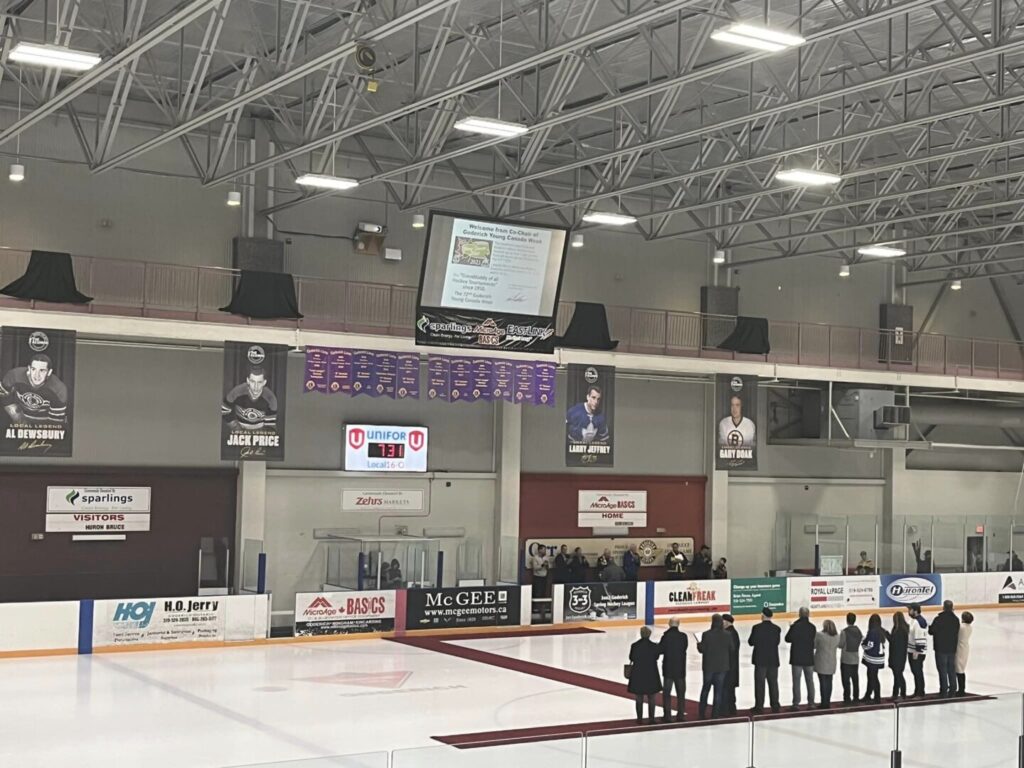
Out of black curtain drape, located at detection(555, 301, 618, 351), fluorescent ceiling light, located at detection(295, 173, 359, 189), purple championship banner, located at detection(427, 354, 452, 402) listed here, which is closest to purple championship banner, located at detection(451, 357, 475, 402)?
purple championship banner, located at detection(427, 354, 452, 402)

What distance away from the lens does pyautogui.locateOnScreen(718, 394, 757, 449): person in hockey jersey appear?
1302 inches

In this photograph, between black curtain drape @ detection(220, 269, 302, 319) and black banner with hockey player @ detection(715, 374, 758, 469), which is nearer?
black curtain drape @ detection(220, 269, 302, 319)

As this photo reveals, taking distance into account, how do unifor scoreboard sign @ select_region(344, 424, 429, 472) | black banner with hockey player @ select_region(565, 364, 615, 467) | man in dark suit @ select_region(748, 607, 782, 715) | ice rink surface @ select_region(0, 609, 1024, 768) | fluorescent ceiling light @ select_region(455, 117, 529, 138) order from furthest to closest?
unifor scoreboard sign @ select_region(344, 424, 429, 472) → black banner with hockey player @ select_region(565, 364, 615, 467) → fluorescent ceiling light @ select_region(455, 117, 529, 138) → man in dark suit @ select_region(748, 607, 782, 715) → ice rink surface @ select_region(0, 609, 1024, 768)

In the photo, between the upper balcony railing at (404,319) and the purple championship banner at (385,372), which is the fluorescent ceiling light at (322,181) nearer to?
the upper balcony railing at (404,319)

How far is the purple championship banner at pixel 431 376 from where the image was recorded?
1135 inches

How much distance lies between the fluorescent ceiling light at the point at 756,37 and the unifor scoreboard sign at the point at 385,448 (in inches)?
705

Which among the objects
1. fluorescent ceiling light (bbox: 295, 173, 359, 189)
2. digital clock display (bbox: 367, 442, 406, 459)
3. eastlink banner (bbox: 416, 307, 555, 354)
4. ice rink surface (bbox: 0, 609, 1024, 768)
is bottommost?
ice rink surface (bbox: 0, 609, 1024, 768)

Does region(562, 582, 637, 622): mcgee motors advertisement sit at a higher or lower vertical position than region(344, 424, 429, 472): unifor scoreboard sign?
lower

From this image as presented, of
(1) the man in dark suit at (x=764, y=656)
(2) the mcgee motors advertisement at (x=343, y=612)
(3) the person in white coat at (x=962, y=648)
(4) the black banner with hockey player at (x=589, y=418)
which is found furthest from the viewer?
(4) the black banner with hockey player at (x=589, y=418)

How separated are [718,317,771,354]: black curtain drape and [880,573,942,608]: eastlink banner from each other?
6985mm

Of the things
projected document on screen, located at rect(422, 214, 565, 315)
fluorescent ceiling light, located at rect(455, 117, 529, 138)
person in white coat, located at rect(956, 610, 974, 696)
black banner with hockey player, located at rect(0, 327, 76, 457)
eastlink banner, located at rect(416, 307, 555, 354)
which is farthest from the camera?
eastlink banner, located at rect(416, 307, 555, 354)

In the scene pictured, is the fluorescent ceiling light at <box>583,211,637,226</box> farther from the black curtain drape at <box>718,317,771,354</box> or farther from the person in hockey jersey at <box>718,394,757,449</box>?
the black curtain drape at <box>718,317,771,354</box>

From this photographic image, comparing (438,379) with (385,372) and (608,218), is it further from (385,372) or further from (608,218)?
(608,218)

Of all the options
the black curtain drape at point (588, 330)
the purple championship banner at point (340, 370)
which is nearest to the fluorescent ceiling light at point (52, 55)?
the purple championship banner at point (340, 370)
